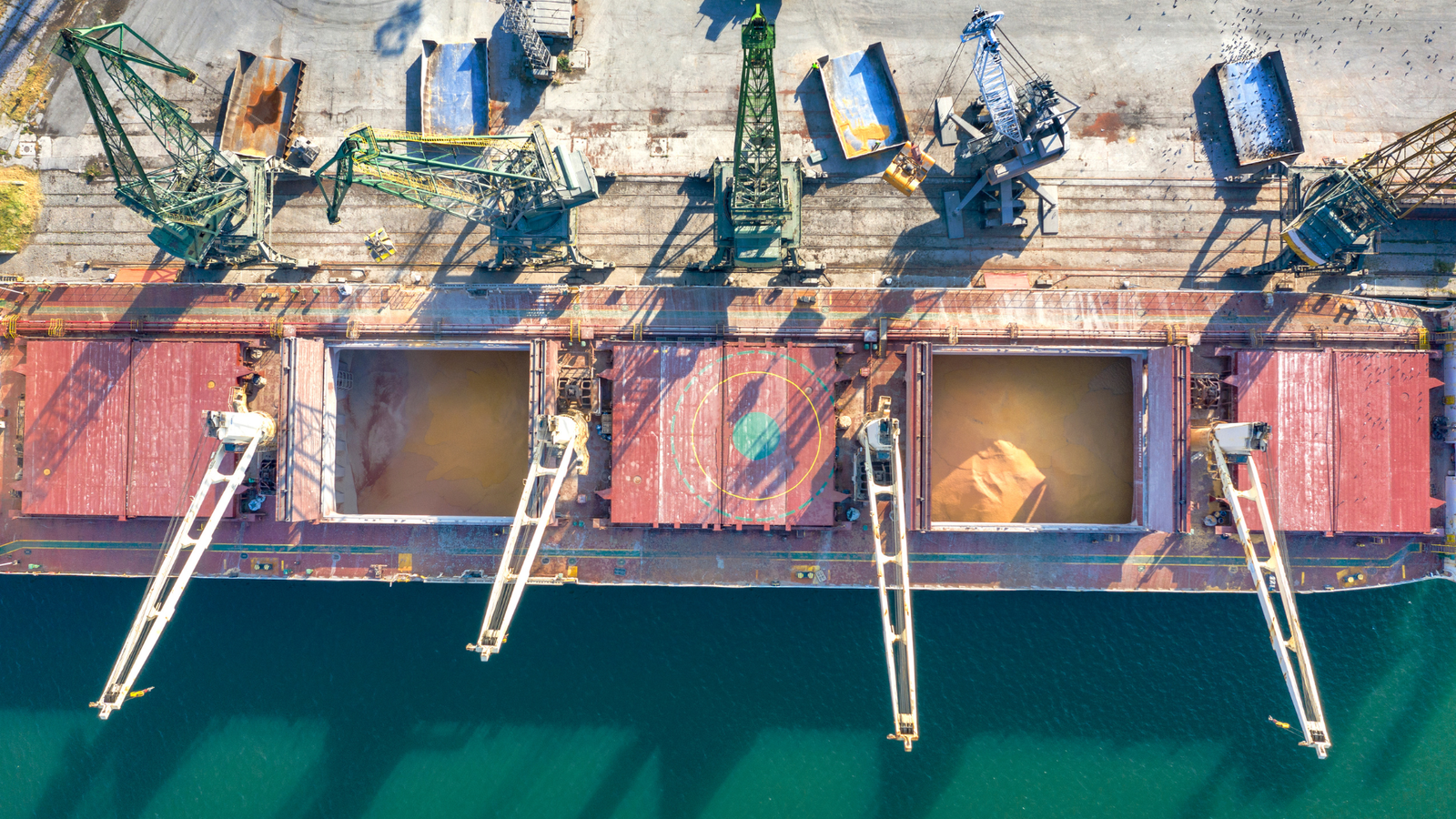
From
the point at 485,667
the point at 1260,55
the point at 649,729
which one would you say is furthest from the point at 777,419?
the point at 1260,55

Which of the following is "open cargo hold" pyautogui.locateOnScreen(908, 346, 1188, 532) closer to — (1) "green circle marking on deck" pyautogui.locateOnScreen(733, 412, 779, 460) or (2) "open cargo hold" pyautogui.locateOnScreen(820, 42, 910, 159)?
(1) "green circle marking on deck" pyautogui.locateOnScreen(733, 412, 779, 460)

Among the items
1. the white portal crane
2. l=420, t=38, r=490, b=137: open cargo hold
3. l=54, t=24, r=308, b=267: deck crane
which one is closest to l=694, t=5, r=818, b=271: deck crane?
the white portal crane

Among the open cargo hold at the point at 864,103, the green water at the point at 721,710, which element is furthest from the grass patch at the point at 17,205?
the open cargo hold at the point at 864,103

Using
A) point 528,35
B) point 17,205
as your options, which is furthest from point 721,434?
point 17,205

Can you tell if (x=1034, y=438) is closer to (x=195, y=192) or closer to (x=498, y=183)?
(x=498, y=183)

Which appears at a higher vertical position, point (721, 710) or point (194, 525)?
point (194, 525)

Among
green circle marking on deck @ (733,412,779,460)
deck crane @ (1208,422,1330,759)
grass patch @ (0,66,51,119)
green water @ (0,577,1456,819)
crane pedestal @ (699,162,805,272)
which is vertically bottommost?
green water @ (0,577,1456,819)
